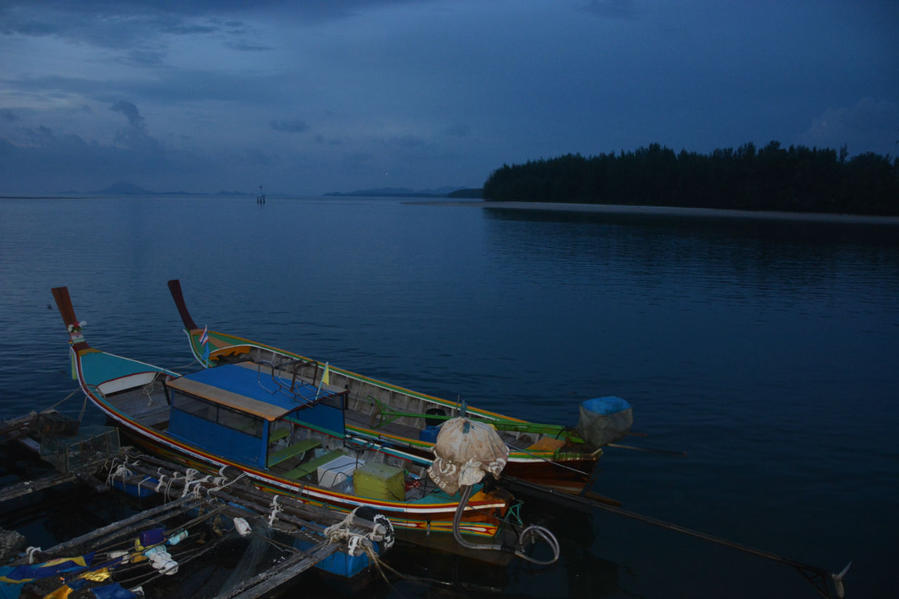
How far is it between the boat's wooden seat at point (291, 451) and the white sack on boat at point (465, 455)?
426cm

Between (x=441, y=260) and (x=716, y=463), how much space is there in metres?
40.4

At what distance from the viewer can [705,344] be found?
27.3 metres

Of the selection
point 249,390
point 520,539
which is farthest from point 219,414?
point 520,539

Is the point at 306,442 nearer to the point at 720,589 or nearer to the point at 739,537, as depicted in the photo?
the point at 720,589

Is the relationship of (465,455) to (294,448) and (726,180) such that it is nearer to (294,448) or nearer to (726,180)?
(294,448)

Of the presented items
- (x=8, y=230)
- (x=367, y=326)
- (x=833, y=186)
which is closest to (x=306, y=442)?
(x=367, y=326)

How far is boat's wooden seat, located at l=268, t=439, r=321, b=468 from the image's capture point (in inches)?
507

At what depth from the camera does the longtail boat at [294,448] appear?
11.5 meters

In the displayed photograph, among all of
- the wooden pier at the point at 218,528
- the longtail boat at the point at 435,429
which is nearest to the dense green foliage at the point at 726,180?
the longtail boat at the point at 435,429

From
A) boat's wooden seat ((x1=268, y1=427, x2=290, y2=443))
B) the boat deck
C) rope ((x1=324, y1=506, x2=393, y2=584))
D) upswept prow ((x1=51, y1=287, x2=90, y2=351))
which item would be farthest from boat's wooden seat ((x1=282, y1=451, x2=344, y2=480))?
upswept prow ((x1=51, y1=287, x2=90, y2=351))

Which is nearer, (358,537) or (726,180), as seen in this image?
(358,537)

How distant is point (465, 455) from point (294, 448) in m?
5.10

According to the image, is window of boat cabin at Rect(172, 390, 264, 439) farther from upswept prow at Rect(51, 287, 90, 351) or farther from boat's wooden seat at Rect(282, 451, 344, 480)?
upswept prow at Rect(51, 287, 90, 351)

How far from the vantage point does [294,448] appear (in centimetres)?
1338
